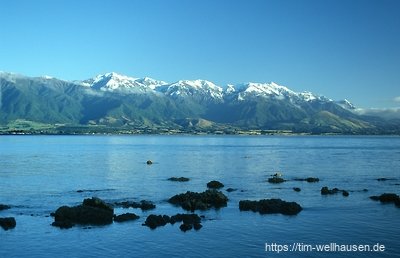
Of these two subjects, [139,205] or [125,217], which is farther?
[139,205]

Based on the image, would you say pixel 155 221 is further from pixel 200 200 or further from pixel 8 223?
pixel 8 223

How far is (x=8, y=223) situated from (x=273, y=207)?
119 ft

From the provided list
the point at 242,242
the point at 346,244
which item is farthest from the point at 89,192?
the point at 346,244

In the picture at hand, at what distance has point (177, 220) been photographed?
62.8 m

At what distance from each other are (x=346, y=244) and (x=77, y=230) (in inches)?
1257

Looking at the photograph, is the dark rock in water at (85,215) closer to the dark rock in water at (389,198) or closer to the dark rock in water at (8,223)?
the dark rock in water at (8,223)

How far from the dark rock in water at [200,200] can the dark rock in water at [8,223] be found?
2470 centimetres

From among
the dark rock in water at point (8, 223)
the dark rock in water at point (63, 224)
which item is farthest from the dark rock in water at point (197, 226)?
the dark rock in water at point (8, 223)

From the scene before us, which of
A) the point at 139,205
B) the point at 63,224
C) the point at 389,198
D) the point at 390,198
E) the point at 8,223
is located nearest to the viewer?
the point at 63,224

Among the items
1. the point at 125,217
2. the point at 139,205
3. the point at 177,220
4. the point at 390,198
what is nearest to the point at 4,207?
the point at 139,205

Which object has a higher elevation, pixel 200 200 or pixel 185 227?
pixel 200 200

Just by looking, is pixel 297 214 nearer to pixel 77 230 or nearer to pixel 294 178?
pixel 77 230

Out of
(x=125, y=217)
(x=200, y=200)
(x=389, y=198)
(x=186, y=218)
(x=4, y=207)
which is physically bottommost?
(x=4, y=207)

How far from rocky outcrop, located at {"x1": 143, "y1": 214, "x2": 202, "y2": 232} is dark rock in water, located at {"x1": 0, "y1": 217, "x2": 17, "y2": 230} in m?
16.7
